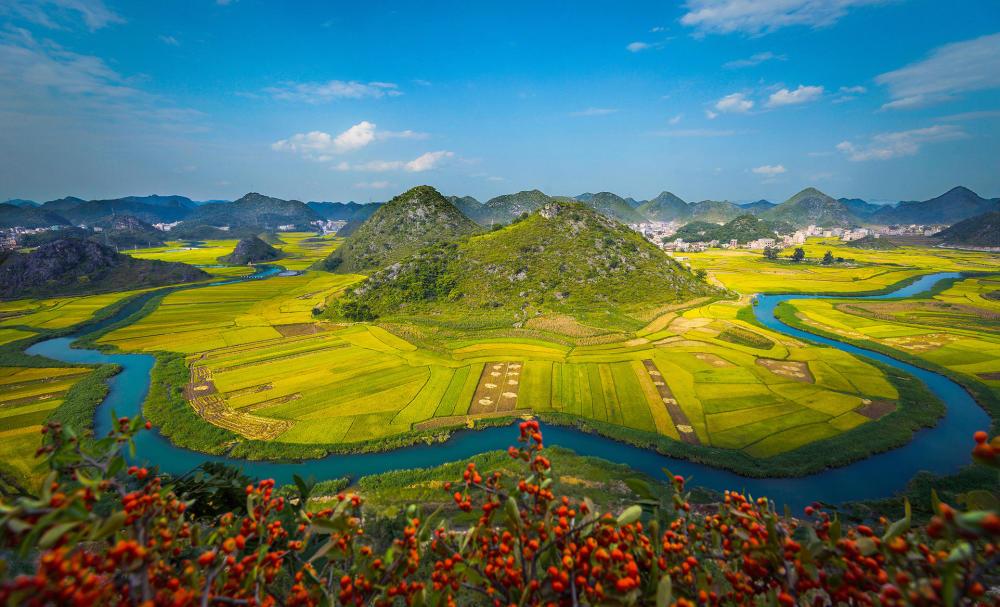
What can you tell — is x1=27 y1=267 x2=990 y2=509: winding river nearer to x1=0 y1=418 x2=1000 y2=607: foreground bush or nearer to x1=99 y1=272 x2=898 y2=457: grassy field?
x1=99 y1=272 x2=898 y2=457: grassy field

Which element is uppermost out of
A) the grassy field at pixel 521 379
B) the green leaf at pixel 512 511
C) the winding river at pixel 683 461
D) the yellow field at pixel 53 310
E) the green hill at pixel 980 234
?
the green hill at pixel 980 234

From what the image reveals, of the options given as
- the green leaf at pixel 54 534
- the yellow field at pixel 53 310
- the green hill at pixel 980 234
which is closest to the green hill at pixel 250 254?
the yellow field at pixel 53 310

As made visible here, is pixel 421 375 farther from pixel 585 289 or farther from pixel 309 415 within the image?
pixel 585 289

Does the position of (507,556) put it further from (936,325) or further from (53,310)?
(53,310)

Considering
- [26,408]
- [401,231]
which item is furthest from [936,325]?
[401,231]

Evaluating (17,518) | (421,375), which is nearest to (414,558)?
(17,518)

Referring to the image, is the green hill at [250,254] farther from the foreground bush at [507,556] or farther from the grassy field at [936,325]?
the grassy field at [936,325]
